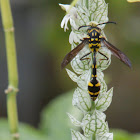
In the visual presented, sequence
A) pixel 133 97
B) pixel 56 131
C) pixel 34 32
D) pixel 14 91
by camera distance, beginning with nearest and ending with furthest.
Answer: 1. pixel 14 91
2. pixel 56 131
3. pixel 34 32
4. pixel 133 97

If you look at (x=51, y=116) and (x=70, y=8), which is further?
(x=51, y=116)

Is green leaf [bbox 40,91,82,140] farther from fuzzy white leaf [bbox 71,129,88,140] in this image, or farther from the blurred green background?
the blurred green background

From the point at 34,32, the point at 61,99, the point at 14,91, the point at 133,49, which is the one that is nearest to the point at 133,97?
the point at 133,49

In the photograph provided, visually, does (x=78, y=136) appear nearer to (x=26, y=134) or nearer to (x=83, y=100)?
(x=83, y=100)

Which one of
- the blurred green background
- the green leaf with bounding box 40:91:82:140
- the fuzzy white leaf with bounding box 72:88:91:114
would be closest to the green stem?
the green leaf with bounding box 40:91:82:140

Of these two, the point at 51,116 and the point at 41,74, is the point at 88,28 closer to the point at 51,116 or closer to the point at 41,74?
the point at 51,116
